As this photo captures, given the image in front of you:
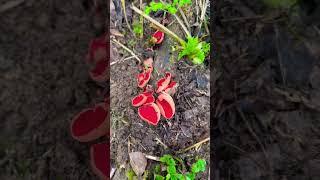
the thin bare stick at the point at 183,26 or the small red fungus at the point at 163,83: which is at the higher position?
Result: the thin bare stick at the point at 183,26

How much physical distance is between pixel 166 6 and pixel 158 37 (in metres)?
0.09

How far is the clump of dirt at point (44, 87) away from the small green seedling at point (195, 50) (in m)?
0.26

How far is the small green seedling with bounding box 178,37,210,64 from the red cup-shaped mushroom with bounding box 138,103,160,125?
0.55ft

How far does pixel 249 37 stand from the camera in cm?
139

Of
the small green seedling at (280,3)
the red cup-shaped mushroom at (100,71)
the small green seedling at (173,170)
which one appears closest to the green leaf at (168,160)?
the small green seedling at (173,170)

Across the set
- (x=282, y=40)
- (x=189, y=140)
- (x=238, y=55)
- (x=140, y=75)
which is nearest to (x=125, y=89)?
(x=140, y=75)

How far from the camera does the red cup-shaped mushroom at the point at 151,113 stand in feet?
4.49

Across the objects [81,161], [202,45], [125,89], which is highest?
[202,45]

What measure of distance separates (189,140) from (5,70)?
547 mm

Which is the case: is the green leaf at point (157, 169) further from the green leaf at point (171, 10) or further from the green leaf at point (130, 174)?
the green leaf at point (171, 10)

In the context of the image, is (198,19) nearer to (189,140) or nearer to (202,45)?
(202,45)

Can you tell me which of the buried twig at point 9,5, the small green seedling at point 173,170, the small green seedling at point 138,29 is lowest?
the small green seedling at point 173,170

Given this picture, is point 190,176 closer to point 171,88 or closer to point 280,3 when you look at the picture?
point 171,88

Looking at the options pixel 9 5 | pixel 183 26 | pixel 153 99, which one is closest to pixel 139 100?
pixel 153 99
